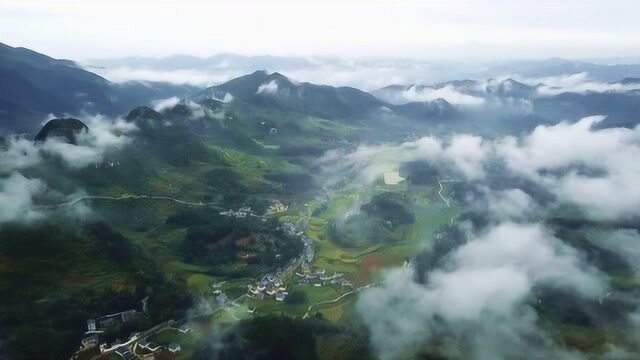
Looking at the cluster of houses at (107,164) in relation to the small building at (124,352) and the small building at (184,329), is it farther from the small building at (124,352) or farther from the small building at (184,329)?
the small building at (124,352)

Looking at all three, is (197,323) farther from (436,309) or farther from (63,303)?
(436,309)

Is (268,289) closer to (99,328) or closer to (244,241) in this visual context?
(244,241)

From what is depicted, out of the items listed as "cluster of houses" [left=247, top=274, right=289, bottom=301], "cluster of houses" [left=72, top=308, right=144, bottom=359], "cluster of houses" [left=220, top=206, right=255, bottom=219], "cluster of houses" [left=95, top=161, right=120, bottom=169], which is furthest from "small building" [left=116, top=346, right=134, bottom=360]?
"cluster of houses" [left=95, top=161, right=120, bottom=169]

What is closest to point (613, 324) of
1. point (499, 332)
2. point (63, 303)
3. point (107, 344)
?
point (499, 332)

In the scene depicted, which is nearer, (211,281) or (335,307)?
(335,307)

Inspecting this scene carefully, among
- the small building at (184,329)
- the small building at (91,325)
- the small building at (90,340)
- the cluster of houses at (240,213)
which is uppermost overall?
the small building at (91,325)

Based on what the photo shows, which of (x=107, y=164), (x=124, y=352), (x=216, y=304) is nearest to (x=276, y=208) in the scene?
(x=107, y=164)

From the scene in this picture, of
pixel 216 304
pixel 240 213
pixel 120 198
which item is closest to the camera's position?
pixel 216 304

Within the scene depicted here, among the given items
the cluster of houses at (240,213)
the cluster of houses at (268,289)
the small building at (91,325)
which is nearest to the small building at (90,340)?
the small building at (91,325)
